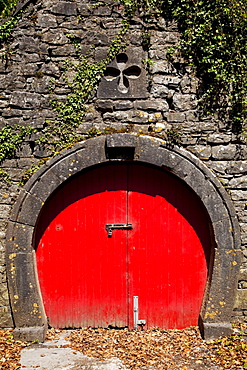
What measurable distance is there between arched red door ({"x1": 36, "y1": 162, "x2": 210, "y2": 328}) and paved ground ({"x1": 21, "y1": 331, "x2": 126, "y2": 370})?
22.8 inches

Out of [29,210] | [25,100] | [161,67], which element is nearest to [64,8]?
[25,100]

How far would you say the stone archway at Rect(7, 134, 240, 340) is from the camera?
4465 millimetres

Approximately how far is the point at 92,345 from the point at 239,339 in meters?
1.78

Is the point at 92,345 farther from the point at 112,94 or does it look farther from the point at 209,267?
the point at 112,94

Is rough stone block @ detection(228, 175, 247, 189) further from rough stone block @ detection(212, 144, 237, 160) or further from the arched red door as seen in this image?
the arched red door

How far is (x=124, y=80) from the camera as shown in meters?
4.76

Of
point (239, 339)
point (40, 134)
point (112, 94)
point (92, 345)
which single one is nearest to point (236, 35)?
point (112, 94)

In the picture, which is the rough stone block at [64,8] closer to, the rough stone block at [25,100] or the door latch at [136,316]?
the rough stone block at [25,100]

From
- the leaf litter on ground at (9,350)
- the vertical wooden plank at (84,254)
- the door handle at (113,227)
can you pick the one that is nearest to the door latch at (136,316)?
the vertical wooden plank at (84,254)

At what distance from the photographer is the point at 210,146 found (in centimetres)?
469

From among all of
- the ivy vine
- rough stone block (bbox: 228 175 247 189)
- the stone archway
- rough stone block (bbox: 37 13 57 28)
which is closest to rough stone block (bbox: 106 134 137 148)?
the stone archway

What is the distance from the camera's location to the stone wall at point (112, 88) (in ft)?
15.2

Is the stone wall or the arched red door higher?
the stone wall

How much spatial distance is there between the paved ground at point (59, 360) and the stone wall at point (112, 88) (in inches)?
82.3
